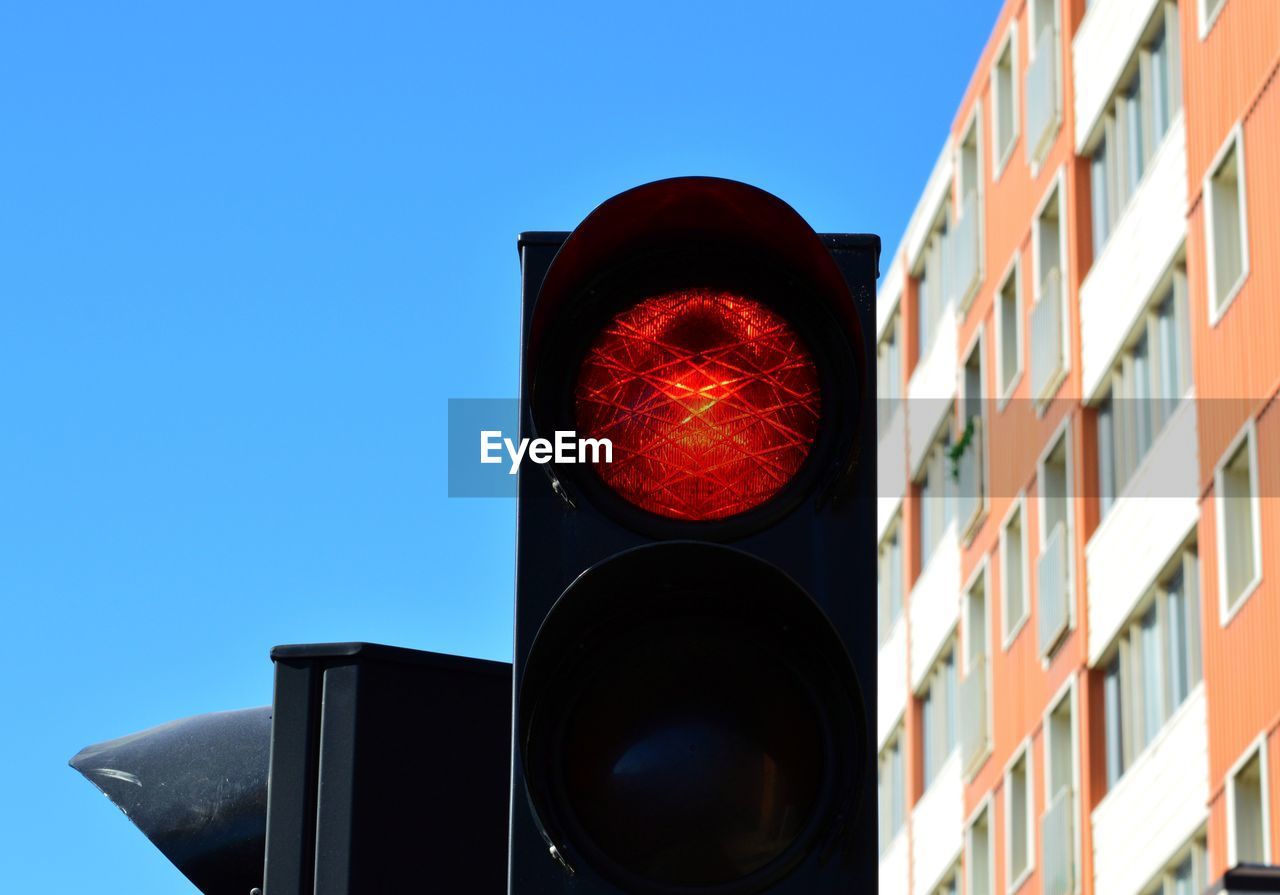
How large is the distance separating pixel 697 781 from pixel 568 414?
0.40m

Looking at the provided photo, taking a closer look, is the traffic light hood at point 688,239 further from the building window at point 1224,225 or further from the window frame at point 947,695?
the window frame at point 947,695

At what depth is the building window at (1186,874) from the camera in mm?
26812

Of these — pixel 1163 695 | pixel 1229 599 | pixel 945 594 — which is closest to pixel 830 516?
pixel 1229 599

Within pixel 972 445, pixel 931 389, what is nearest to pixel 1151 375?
pixel 972 445

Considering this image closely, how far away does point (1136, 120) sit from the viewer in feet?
104

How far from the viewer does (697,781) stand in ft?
8.59

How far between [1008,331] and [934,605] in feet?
19.1

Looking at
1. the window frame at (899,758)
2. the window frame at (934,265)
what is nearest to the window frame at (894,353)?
→ the window frame at (934,265)

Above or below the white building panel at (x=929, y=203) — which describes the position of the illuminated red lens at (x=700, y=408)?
below

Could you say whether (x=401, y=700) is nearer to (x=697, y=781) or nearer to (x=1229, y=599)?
(x=697, y=781)

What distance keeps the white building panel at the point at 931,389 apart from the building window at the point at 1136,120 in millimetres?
7473

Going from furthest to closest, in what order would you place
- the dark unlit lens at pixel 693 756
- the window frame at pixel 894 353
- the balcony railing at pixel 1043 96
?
the window frame at pixel 894 353 → the balcony railing at pixel 1043 96 → the dark unlit lens at pixel 693 756

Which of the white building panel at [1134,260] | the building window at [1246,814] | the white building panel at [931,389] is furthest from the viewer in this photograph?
the white building panel at [931,389]

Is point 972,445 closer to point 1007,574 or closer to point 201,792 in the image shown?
point 1007,574
